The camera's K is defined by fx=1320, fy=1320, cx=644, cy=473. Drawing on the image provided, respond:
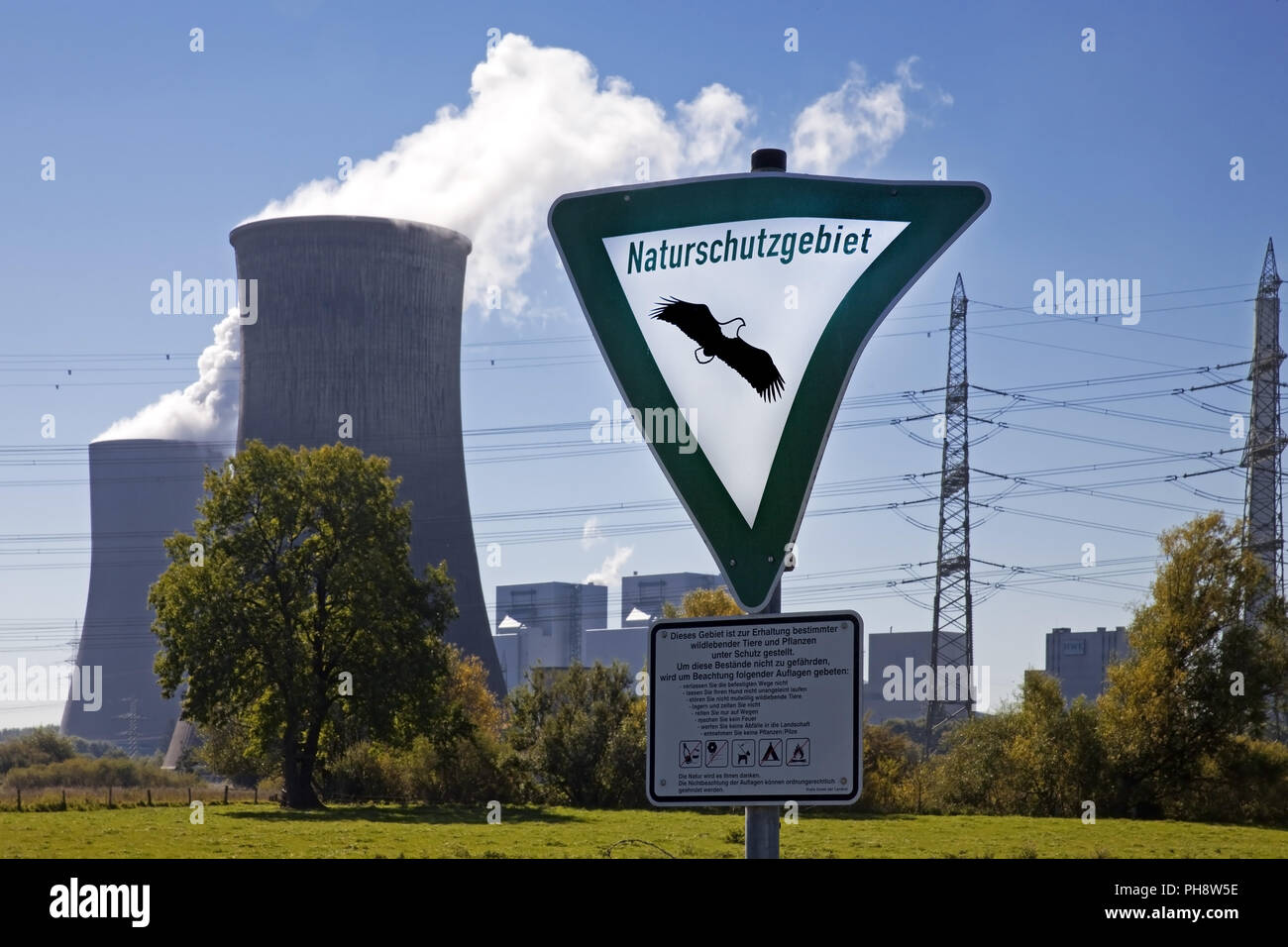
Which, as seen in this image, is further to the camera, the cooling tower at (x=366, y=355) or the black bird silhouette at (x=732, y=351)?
the cooling tower at (x=366, y=355)

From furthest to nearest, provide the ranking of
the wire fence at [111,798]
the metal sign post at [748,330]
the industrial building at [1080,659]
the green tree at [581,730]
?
the industrial building at [1080,659] → the green tree at [581,730] → the wire fence at [111,798] → the metal sign post at [748,330]

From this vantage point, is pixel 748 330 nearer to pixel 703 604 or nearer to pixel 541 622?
pixel 703 604

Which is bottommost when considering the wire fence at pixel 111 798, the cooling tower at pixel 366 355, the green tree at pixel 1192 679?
the wire fence at pixel 111 798

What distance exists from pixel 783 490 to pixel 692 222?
72 cm

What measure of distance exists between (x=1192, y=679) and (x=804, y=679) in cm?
4180

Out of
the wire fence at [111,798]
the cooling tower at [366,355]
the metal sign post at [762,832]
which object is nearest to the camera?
the metal sign post at [762,832]

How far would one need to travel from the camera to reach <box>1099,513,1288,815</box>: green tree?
4050 cm

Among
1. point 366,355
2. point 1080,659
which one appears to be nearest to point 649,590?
point 1080,659

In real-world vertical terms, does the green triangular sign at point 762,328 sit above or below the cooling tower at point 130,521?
below

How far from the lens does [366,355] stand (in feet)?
171

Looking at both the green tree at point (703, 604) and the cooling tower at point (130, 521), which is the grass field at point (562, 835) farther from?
the cooling tower at point (130, 521)

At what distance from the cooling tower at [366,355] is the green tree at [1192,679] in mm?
26440

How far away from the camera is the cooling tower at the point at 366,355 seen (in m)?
52.1

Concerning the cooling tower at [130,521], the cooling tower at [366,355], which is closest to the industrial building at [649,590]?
the cooling tower at [130,521]
